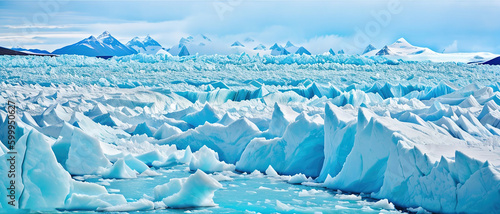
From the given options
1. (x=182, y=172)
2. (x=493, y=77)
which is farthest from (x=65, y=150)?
(x=493, y=77)

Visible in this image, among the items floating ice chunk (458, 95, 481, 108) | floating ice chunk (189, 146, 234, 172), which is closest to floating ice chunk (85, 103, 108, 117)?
floating ice chunk (189, 146, 234, 172)

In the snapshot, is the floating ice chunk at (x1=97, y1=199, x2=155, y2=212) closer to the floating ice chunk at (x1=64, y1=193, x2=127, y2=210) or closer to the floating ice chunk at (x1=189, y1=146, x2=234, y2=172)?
the floating ice chunk at (x1=64, y1=193, x2=127, y2=210)

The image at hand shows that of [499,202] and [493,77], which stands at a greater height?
[493,77]

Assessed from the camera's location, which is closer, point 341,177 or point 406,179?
point 406,179

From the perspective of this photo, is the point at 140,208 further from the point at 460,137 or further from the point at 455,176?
the point at 460,137

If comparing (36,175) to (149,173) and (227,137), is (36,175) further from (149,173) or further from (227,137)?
(227,137)

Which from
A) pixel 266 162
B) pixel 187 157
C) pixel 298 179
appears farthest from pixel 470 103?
pixel 187 157
